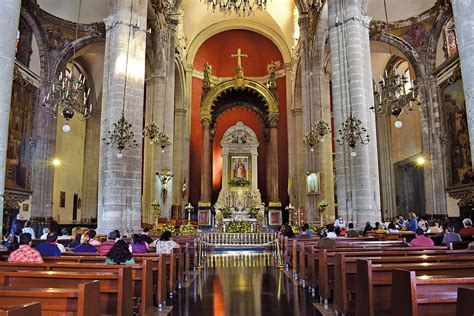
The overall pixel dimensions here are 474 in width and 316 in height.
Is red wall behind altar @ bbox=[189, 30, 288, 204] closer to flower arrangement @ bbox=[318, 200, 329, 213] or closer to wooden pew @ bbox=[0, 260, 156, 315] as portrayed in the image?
flower arrangement @ bbox=[318, 200, 329, 213]

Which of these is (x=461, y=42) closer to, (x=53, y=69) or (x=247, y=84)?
(x=53, y=69)

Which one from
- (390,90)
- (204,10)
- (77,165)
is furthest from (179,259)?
(204,10)

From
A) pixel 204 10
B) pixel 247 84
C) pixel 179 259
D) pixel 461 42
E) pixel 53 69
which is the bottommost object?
pixel 179 259

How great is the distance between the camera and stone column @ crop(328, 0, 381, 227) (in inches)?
473

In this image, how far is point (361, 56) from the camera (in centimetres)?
1282

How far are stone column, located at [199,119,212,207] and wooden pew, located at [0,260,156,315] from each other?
18.1 m

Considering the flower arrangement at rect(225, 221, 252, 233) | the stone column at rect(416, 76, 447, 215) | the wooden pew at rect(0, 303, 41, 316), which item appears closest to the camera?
the wooden pew at rect(0, 303, 41, 316)

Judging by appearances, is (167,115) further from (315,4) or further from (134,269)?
(134,269)

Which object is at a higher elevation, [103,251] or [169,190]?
[169,190]

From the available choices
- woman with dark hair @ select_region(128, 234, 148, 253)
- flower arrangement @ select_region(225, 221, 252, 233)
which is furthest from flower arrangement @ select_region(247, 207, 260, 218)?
woman with dark hair @ select_region(128, 234, 148, 253)

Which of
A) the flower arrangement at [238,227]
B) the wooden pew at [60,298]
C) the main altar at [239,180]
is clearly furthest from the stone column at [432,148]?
the wooden pew at [60,298]

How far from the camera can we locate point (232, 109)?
2786cm

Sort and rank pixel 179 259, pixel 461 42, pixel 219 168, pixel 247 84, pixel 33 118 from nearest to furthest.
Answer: pixel 461 42
pixel 179 259
pixel 33 118
pixel 247 84
pixel 219 168

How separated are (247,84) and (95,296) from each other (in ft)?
76.3
